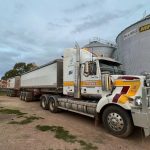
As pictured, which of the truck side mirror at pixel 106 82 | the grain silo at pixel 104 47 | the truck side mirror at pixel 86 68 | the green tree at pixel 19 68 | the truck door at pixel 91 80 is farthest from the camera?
the green tree at pixel 19 68

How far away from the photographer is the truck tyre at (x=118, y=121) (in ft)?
19.1

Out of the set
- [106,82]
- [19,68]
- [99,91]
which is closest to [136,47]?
[99,91]

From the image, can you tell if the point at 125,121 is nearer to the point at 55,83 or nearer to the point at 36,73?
the point at 55,83

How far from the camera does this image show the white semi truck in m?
5.77

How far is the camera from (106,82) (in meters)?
6.84

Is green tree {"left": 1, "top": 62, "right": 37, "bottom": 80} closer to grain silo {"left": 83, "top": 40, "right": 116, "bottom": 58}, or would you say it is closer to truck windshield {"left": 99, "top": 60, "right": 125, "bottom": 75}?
grain silo {"left": 83, "top": 40, "right": 116, "bottom": 58}

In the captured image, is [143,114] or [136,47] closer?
[143,114]

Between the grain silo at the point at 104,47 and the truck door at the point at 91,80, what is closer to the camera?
the truck door at the point at 91,80

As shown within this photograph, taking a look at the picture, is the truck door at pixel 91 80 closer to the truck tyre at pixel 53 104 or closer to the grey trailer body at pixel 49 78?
the grey trailer body at pixel 49 78

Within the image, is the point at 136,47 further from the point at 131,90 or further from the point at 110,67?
the point at 131,90

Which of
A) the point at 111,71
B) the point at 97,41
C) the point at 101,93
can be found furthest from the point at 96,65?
the point at 97,41

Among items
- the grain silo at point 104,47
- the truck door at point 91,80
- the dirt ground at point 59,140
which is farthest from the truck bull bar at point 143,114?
the grain silo at point 104,47

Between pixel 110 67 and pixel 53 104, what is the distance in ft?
14.8

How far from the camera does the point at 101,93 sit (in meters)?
7.26
